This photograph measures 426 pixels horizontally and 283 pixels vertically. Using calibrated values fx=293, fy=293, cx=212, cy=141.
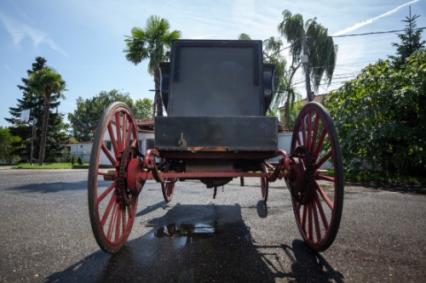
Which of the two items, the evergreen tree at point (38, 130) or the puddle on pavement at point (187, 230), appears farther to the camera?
the evergreen tree at point (38, 130)

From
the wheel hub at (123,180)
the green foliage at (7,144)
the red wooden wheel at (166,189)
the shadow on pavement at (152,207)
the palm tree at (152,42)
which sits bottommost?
the shadow on pavement at (152,207)

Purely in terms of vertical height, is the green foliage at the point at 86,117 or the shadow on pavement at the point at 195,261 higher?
the green foliage at the point at 86,117

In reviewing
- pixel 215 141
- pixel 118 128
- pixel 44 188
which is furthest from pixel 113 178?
pixel 44 188

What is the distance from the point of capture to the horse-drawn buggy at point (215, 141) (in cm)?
278

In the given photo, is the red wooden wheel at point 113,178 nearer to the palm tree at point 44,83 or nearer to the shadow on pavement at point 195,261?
the shadow on pavement at point 195,261

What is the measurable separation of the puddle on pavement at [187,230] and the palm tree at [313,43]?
25.3m

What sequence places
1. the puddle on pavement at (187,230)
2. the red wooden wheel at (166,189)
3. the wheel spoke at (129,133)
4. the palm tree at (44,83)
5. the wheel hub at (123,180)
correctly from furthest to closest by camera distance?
the palm tree at (44,83)
the red wooden wheel at (166,189)
the puddle on pavement at (187,230)
the wheel spoke at (129,133)
the wheel hub at (123,180)

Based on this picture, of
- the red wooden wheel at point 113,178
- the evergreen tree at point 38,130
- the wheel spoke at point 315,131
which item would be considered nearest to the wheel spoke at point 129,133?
the red wooden wheel at point 113,178

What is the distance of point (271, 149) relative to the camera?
3.07 metres

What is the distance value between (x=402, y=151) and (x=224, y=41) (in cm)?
995

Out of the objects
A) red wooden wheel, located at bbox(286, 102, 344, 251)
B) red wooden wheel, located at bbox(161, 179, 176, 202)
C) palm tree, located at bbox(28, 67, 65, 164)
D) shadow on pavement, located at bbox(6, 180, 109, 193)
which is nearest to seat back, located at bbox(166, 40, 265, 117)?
red wooden wheel, located at bbox(286, 102, 344, 251)

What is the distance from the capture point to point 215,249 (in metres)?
3.22

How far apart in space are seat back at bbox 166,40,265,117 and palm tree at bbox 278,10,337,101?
80.4ft

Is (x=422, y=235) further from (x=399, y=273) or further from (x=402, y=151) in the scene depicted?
(x=402, y=151)
